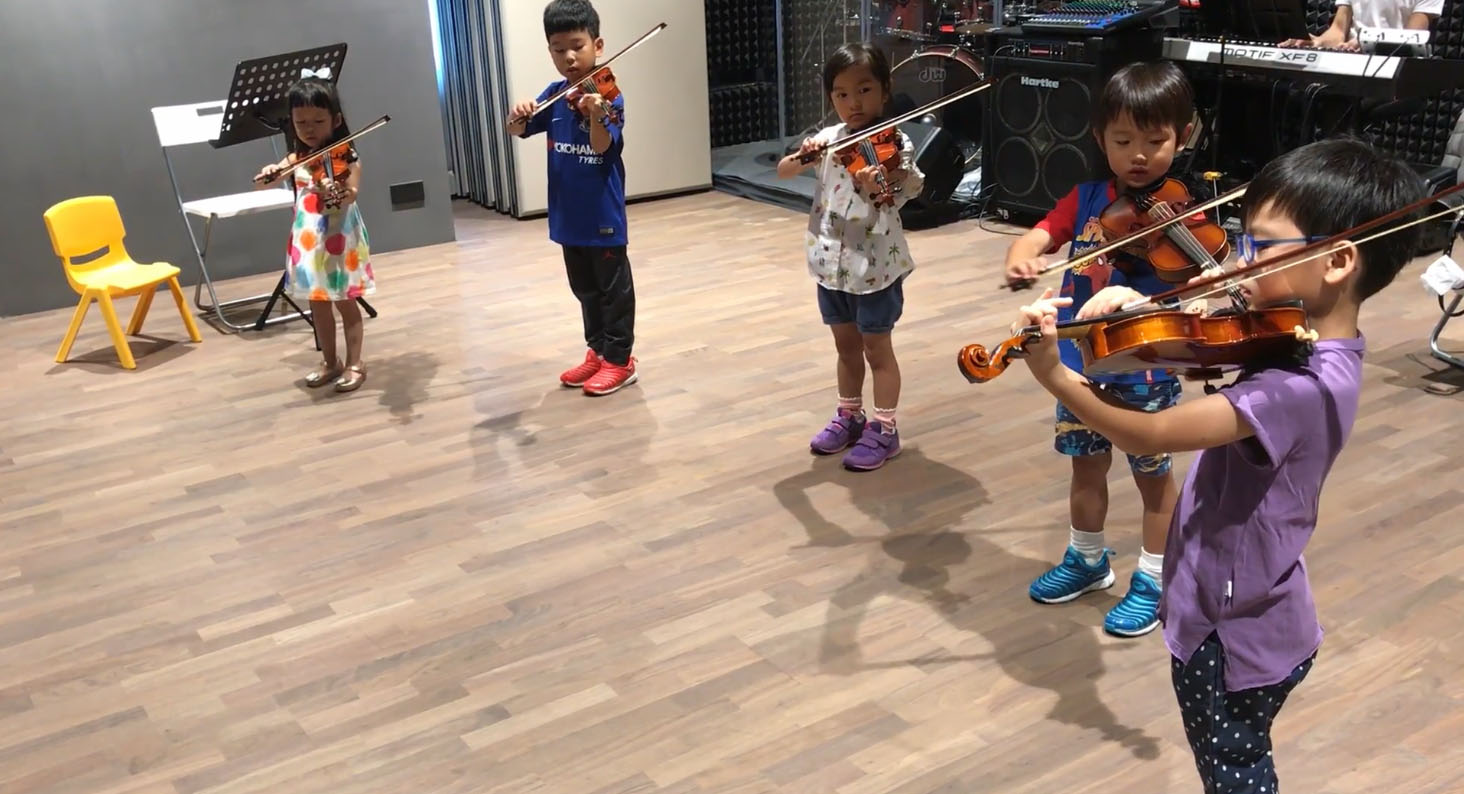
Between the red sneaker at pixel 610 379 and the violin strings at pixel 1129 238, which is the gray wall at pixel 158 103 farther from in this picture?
the violin strings at pixel 1129 238

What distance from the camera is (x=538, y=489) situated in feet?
11.7

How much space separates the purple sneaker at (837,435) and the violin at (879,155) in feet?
2.34

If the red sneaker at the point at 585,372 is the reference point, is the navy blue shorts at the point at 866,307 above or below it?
above

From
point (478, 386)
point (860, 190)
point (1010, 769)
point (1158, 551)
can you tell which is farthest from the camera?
point (478, 386)

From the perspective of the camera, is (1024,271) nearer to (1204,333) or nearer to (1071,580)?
(1204,333)

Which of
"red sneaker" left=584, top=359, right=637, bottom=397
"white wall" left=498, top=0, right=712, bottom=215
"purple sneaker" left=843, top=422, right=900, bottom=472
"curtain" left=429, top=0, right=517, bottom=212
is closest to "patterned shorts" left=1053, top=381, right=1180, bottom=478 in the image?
"purple sneaker" left=843, top=422, right=900, bottom=472

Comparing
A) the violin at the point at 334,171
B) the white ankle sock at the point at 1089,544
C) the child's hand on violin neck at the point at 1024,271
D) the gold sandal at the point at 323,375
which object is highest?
the child's hand on violin neck at the point at 1024,271

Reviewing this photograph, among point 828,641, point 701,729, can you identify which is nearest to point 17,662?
point 701,729

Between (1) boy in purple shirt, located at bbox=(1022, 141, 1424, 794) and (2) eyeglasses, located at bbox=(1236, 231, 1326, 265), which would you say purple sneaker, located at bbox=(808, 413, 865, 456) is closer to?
(1) boy in purple shirt, located at bbox=(1022, 141, 1424, 794)

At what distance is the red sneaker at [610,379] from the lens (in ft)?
13.9

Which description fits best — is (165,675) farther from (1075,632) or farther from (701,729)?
(1075,632)

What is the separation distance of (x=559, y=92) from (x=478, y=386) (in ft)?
3.33

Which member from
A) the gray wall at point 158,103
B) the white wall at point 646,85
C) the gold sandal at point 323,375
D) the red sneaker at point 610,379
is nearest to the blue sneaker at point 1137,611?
the red sneaker at point 610,379

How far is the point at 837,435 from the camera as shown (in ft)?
12.1
